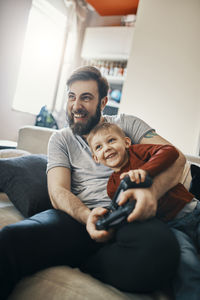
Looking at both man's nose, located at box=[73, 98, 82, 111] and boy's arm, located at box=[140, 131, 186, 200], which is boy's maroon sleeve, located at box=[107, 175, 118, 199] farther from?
man's nose, located at box=[73, 98, 82, 111]

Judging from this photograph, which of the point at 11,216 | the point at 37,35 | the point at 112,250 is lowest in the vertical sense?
the point at 11,216

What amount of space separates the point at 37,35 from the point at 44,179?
136 inches

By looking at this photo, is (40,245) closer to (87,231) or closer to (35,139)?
(87,231)

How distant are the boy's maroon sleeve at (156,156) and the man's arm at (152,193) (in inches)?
1.2

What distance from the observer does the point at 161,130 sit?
119 inches

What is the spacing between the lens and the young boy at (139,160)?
2.73 feet

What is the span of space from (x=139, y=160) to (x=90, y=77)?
491 millimetres

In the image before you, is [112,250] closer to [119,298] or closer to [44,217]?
[119,298]

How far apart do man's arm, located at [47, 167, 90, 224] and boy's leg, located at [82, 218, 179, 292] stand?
20cm

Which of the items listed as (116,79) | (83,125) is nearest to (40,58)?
(116,79)

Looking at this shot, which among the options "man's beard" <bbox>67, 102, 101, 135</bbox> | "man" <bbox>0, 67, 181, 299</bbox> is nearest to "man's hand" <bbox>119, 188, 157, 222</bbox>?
"man" <bbox>0, 67, 181, 299</bbox>

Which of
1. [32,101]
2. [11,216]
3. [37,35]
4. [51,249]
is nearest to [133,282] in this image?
[51,249]

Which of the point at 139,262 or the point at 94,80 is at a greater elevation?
the point at 94,80

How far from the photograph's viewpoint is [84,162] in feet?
3.65
